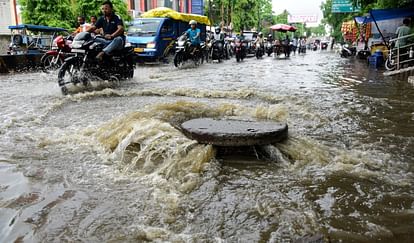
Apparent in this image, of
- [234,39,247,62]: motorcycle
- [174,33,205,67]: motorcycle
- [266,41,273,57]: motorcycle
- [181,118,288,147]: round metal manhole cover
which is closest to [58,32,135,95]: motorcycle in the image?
[181,118,288,147]: round metal manhole cover

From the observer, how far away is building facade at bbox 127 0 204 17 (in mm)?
34375

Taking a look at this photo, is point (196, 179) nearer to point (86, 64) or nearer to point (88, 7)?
point (86, 64)

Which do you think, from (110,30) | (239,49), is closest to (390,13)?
(239,49)

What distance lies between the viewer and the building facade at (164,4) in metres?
34.4

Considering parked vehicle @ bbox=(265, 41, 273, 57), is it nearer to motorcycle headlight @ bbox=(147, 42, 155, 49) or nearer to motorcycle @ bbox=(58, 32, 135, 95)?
motorcycle headlight @ bbox=(147, 42, 155, 49)

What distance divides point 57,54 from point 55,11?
11768mm

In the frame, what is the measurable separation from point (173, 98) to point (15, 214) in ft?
15.9

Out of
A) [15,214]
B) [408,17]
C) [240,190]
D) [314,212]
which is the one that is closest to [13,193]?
[15,214]

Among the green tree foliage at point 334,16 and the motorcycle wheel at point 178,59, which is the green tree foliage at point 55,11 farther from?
the green tree foliage at point 334,16

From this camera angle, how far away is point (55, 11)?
71.9ft

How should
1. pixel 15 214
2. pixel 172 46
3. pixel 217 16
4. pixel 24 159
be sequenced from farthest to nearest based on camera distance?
pixel 217 16
pixel 172 46
pixel 24 159
pixel 15 214

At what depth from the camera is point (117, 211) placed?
270cm

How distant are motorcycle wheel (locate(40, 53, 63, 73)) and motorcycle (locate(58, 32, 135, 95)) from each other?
3.24m

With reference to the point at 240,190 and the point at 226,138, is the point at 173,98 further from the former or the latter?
the point at 240,190
